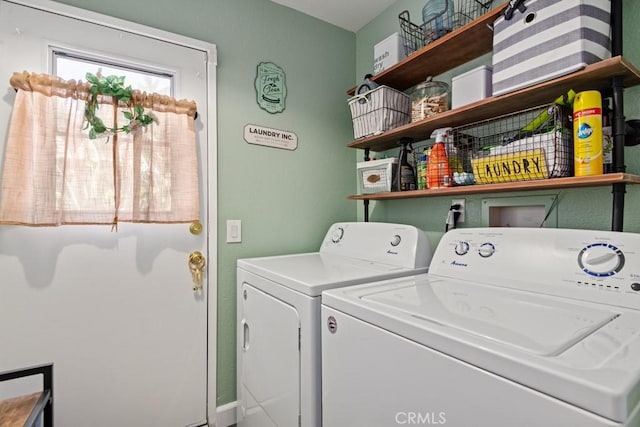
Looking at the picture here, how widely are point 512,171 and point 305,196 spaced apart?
1205mm

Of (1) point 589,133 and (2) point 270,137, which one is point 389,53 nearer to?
(2) point 270,137

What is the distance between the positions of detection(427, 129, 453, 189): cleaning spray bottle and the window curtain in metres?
1.15

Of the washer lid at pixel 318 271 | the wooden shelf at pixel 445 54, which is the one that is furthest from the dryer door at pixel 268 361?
the wooden shelf at pixel 445 54

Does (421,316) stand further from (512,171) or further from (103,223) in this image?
(103,223)

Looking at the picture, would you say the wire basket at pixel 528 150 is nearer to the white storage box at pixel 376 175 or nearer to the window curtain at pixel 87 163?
the white storage box at pixel 376 175

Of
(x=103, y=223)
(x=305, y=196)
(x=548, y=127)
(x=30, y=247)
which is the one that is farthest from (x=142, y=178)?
(x=548, y=127)

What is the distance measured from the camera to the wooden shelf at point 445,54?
53.4 inches

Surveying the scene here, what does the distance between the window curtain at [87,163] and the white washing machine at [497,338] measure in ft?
3.39

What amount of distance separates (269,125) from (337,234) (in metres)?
0.77

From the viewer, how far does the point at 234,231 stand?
6.05 ft

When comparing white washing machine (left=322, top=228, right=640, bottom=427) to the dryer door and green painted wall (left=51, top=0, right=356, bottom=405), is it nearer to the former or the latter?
the dryer door

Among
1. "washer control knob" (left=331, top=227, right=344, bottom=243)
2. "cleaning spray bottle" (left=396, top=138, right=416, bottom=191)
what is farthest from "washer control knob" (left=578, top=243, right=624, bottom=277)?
"washer control knob" (left=331, top=227, right=344, bottom=243)

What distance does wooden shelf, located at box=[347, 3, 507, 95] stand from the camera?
1.36 m

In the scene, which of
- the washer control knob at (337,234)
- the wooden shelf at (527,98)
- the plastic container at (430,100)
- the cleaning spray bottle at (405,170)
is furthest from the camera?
the washer control knob at (337,234)
